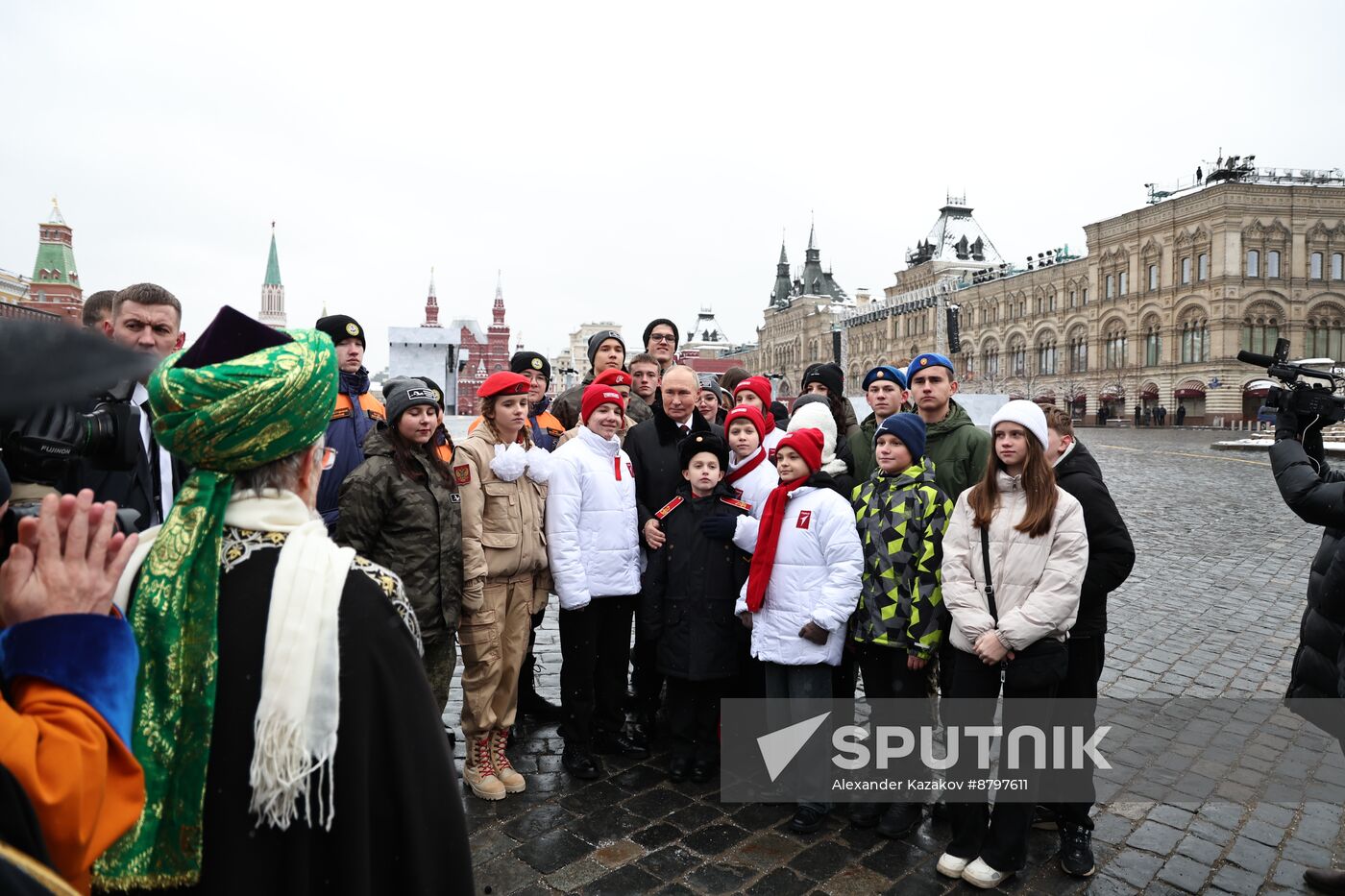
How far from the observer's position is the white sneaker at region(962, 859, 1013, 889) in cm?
317

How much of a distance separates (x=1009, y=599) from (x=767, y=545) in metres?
1.15

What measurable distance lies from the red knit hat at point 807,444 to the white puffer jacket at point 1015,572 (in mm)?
783

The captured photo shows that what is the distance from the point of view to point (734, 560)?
172 inches

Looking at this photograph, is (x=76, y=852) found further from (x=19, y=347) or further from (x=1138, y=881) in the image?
(x=1138, y=881)

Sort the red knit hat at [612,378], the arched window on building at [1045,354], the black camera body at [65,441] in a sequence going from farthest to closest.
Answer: the arched window on building at [1045,354] < the red knit hat at [612,378] < the black camera body at [65,441]

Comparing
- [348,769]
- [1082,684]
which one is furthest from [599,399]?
[348,769]

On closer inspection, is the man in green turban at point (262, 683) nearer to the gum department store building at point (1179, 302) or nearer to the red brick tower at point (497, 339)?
the gum department store building at point (1179, 302)

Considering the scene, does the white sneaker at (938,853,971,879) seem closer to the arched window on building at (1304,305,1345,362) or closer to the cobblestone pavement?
the cobblestone pavement

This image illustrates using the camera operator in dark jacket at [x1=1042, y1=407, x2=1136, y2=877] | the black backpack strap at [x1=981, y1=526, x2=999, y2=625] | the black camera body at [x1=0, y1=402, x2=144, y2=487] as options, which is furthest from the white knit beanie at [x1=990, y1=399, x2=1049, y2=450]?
the black camera body at [x1=0, y1=402, x2=144, y2=487]

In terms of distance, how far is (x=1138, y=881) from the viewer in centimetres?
322

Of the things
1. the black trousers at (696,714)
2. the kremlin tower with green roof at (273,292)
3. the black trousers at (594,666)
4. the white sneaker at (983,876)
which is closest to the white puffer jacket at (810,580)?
the black trousers at (696,714)

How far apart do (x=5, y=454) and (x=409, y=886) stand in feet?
5.16

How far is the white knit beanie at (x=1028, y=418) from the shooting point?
3.34 meters

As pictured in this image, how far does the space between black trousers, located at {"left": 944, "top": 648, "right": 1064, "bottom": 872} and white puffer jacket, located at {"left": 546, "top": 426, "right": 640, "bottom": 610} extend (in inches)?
68.6
